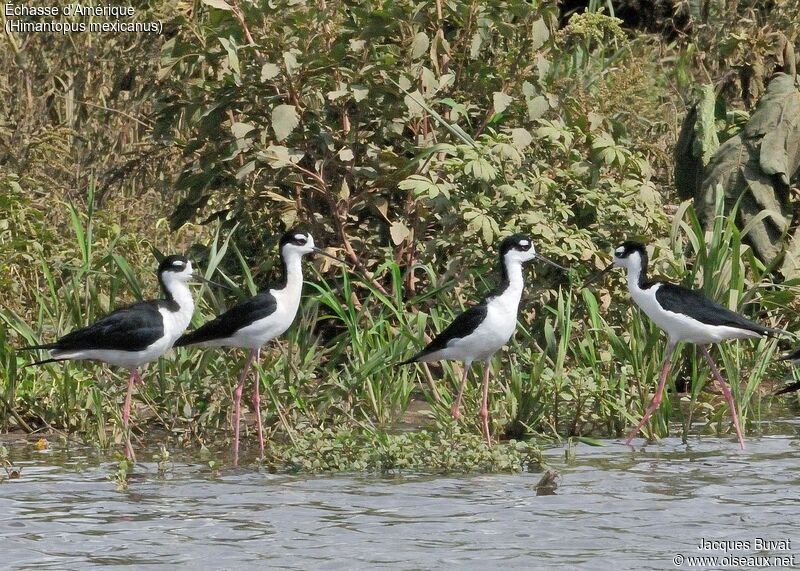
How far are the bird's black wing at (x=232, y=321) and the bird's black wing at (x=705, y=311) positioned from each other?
251cm

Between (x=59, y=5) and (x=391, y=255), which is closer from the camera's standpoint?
(x=391, y=255)

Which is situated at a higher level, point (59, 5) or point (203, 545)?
point (59, 5)

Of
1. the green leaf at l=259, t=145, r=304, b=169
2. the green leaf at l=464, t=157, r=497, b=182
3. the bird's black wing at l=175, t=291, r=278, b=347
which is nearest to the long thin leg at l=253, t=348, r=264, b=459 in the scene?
the bird's black wing at l=175, t=291, r=278, b=347

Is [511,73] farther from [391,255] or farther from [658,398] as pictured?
[658,398]

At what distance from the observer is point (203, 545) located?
6.16 m

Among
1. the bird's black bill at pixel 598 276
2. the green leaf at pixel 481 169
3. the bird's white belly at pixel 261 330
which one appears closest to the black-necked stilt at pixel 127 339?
the bird's white belly at pixel 261 330

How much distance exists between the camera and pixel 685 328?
8680 millimetres

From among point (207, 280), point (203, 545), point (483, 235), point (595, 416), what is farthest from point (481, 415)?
point (203, 545)

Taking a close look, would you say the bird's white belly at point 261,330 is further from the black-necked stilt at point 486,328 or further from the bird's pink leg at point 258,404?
the black-necked stilt at point 486,328

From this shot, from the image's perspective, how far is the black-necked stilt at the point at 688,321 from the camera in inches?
338

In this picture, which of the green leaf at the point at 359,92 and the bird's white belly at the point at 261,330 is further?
the green leaf at the point at 359,92

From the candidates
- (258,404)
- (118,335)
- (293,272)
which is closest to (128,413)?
(118,335)

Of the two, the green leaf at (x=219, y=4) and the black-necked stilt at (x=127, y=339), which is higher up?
the green leaf at (x=219, y=4)

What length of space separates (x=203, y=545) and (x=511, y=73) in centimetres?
518
